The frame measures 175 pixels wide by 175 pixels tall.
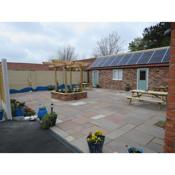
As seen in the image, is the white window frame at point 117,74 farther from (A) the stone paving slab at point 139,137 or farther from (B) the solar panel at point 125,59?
(A) the stone paving slab at point 139,137

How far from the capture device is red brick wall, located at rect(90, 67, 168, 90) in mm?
9992

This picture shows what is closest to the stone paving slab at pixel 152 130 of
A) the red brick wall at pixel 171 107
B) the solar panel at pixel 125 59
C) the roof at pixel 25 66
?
the red brick wall at pixel 171 107

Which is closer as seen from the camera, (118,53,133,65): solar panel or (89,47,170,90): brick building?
(89,47,170,90): brick building

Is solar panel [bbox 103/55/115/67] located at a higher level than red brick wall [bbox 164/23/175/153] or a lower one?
higher

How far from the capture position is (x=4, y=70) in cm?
443

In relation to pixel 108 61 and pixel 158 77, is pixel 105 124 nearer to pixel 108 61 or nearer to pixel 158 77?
pixel 158 77

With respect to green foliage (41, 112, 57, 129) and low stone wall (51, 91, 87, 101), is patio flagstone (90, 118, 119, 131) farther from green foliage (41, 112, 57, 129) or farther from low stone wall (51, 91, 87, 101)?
low stone wall (51, 91, 87, 101)

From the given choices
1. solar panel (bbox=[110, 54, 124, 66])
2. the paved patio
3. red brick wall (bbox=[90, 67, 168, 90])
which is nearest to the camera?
the paved patio

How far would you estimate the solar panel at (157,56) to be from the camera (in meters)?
10.3

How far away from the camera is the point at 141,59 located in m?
11.5

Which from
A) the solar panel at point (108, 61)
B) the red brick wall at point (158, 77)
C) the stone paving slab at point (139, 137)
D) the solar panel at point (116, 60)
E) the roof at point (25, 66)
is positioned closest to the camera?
the stone paving slab at point (139, 137)

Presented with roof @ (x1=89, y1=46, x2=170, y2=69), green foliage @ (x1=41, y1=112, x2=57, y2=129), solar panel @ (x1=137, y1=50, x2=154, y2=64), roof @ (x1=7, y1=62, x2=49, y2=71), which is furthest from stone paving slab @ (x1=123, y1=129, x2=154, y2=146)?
roof @ (x1=7, y1=62, x2=49, y2=71)
